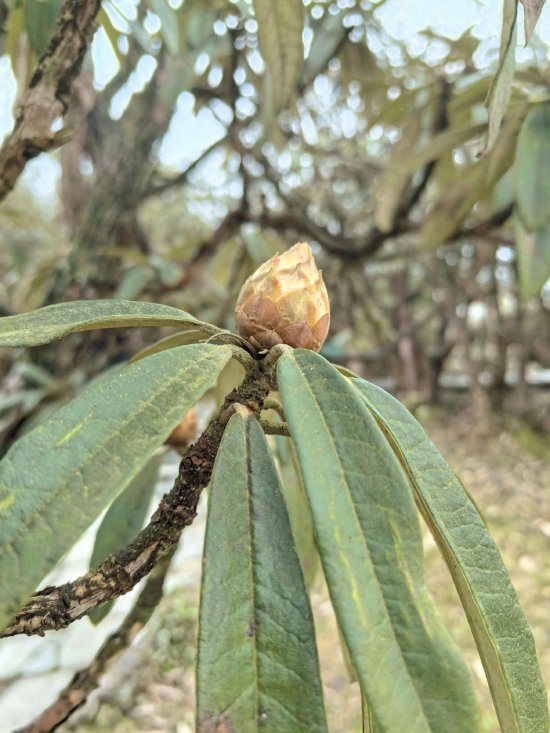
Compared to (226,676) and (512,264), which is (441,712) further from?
(512,264)

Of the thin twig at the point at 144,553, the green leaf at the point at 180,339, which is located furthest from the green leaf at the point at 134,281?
the thin twig at the point at 144,553

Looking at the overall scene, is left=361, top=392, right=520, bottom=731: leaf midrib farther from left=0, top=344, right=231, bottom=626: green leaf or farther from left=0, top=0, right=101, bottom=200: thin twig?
left=0, top=0, right=101, bottom=200: thin twig

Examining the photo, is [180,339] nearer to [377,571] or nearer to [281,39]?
[377,571]

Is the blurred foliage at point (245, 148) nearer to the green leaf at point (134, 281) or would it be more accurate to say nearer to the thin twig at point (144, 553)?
the green leaf at point (134, 281)

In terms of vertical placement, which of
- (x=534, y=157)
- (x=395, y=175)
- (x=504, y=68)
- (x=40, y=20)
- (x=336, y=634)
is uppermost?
(x=395, y=175)

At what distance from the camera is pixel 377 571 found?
0.29 meters

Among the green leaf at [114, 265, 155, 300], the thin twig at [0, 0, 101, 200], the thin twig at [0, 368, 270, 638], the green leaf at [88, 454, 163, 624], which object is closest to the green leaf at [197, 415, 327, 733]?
the thin twig at [0, 368, 270, 638]

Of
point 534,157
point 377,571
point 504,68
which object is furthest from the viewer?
point 534,157

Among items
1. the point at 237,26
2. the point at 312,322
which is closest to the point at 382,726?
the point at 312,322

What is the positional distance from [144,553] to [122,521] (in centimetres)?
21

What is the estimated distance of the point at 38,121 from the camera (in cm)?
57

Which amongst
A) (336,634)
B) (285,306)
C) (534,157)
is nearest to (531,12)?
(285,306)

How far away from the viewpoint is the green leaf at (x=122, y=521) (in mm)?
570

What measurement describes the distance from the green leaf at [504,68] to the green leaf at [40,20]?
1.55 feet
